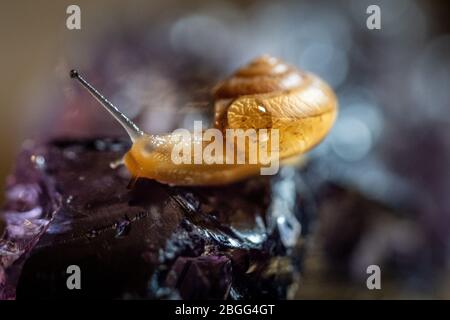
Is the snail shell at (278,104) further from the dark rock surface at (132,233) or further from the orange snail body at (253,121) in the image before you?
the dark rock surface at (132,233)

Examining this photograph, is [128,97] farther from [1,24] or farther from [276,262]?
[1,24]

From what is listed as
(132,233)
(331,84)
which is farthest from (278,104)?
(331,84)

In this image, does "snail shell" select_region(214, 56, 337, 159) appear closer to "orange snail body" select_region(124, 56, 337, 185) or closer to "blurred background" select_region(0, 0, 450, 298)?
"orange snail body" select_region(124, 56, 337, 185)

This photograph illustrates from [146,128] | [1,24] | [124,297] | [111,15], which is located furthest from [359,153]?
[1,24]

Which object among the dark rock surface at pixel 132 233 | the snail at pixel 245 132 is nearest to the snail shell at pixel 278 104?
the snail at pixel 245 132

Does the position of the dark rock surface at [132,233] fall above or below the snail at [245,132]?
below

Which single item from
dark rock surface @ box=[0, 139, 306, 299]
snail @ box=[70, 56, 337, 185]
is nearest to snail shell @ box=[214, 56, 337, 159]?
snail @ box=[70, 56, 337, 185]
